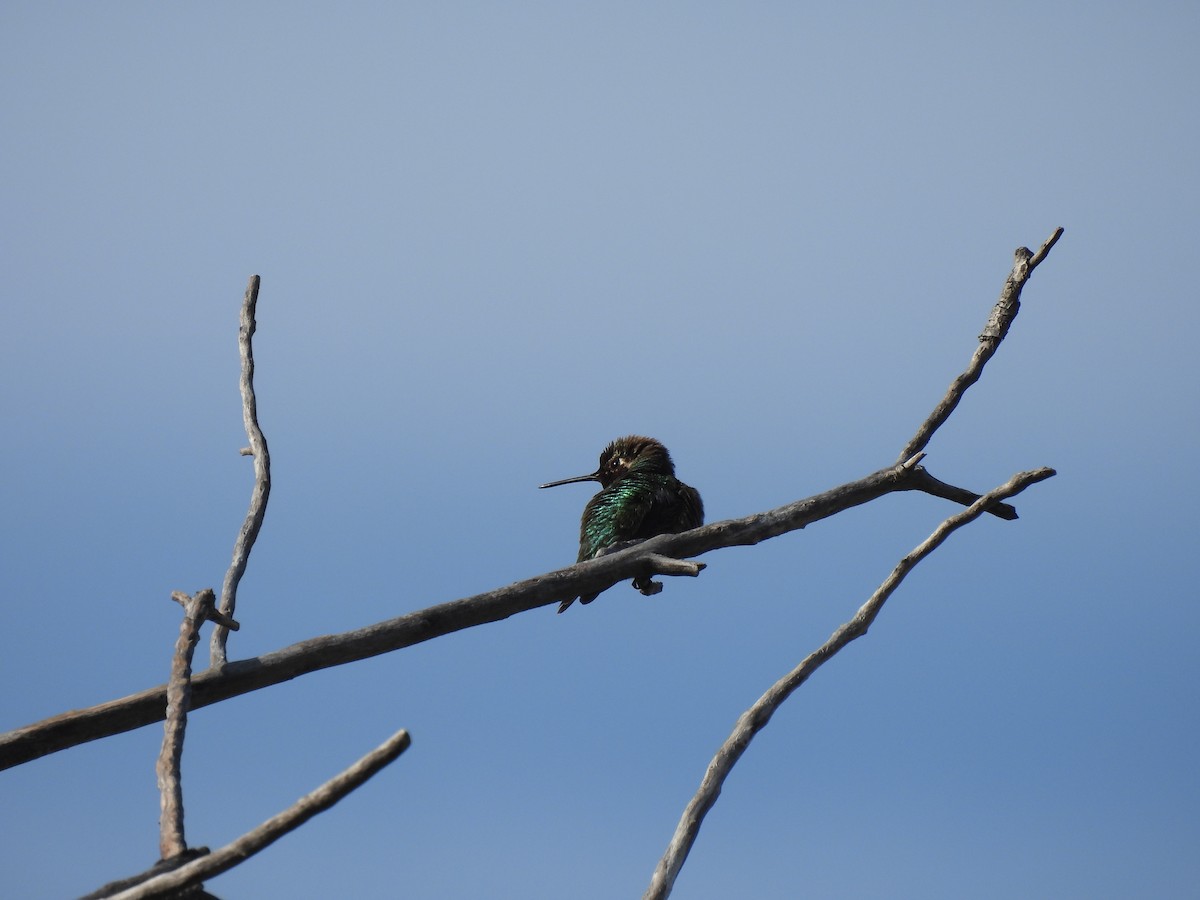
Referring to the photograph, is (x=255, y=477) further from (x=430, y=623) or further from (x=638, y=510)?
(x=638, y=510)

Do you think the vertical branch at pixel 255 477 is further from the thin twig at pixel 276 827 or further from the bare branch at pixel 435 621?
the thin twig at pixel 276 827

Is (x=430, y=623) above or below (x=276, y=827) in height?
above

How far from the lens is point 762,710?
413cm

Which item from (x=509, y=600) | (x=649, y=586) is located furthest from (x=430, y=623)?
(x=649, y=586)

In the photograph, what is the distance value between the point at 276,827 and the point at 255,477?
2817 mm

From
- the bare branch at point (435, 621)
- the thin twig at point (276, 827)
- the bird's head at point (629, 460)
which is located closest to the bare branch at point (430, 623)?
the bare branch at point (435, 621)

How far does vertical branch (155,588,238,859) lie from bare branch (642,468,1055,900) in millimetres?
1369

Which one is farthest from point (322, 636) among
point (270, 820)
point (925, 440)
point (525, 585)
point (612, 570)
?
point (925, 440)

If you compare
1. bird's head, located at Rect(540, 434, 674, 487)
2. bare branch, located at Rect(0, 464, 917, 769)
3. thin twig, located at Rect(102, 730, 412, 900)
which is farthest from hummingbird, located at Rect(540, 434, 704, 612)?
thin twig, located at Rect(102, 730, 412, 900)

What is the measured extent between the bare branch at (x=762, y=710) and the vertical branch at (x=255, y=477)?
5.68 feet

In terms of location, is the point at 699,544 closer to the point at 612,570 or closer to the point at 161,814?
the point at 612,570

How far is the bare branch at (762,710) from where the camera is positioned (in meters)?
3.72

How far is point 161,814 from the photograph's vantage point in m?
3.31

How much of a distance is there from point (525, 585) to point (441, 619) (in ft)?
1.24
